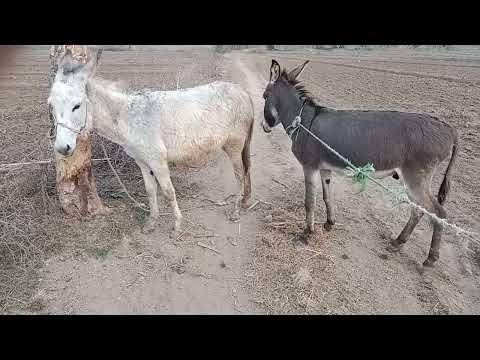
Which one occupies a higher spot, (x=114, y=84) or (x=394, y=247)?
(x=114, y=84)

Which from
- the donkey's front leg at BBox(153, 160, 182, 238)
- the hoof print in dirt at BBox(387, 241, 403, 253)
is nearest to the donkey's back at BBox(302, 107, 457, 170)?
the hoof print in dirt at BBox(387, 241, 403, 253)

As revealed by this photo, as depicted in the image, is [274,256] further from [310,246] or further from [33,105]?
[33,105]

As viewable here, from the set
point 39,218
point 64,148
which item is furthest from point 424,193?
point 39,218

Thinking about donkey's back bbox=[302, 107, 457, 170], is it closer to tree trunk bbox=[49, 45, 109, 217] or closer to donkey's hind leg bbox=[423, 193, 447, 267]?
donkey's hind leg bbox=[423, 193, 447, 267]

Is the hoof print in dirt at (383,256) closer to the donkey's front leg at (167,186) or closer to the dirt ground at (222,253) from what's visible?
the dirt ground at (222,253)

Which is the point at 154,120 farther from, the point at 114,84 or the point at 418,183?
the point at 418,183

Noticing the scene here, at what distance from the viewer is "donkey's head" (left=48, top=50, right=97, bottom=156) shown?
3811mm

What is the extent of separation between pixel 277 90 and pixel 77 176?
3.21 meters

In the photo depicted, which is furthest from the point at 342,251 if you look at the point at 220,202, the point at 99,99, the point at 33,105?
the point at 33,105

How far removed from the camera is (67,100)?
151 inches

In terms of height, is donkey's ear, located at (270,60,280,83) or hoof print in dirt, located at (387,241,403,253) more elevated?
donkey's ear, located at (270,60,280,83)

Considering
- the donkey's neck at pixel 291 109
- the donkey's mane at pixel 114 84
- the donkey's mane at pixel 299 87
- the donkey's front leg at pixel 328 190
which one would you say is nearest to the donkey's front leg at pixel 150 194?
the donkey's mane at pixel 114 84

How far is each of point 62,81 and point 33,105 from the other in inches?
389

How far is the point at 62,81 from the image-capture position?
12.6 feet
